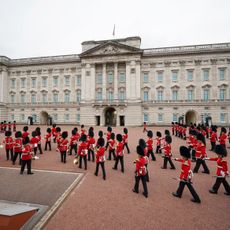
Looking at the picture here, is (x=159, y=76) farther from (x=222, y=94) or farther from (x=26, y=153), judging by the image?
(x=26, y=153)

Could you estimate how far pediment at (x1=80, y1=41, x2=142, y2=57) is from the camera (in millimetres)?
32925

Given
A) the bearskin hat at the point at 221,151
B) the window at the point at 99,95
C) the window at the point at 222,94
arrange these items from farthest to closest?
1. the window at the point at 99,95
2. the window at the point at 222,94
3. the bearskin hat at the point at 221,151

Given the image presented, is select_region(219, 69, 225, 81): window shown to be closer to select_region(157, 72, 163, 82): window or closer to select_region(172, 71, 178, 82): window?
select_region(172, 71, 178, 82): window

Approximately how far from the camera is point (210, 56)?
30844mm

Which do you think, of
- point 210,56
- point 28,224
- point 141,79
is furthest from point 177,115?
point 28,224

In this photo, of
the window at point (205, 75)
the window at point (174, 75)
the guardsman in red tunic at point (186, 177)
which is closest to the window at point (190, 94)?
the window at point (205, 75)

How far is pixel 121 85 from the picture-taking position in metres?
34.2

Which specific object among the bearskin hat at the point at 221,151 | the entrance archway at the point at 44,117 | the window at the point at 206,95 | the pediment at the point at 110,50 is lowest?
the bearskin hat at the point at 221,151

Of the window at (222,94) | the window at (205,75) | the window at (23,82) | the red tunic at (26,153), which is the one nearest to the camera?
the red tunic at (26,153)

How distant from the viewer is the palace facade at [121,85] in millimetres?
31094

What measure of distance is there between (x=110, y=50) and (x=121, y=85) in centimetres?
861

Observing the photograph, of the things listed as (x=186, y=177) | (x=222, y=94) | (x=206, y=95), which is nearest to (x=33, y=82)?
(x=206, y=95)

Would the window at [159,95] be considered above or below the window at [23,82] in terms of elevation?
below

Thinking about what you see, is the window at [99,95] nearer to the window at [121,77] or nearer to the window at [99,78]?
the window at [99,78]
